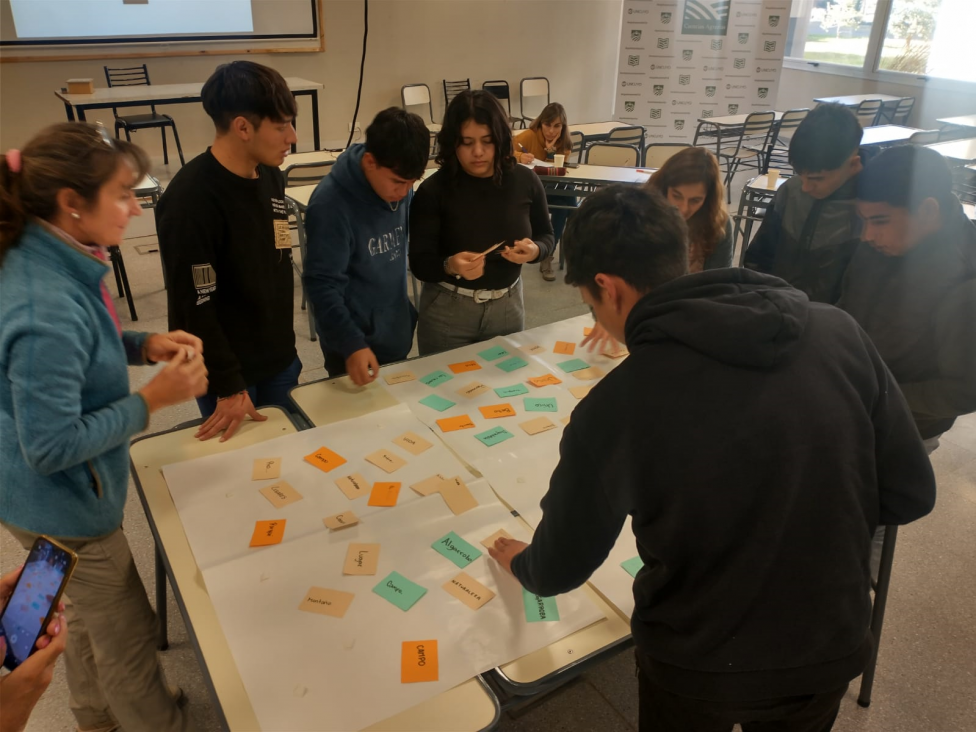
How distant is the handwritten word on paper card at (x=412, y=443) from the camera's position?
5.25 feet

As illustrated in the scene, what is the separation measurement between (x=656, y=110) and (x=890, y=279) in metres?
6.16

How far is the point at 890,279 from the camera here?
5.16 feet

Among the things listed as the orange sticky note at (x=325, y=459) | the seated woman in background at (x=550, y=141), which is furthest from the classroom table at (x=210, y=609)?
the seated woman in background at (x=550, y=141)

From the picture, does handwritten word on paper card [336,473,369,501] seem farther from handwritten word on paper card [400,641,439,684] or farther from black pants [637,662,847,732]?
black pants [637,662,847,732]

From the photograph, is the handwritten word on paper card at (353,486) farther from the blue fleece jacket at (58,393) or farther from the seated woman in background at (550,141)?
the seated woman in background at (550,141)

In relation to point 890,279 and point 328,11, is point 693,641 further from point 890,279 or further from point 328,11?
point 328,11

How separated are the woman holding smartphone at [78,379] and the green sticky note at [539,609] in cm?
73

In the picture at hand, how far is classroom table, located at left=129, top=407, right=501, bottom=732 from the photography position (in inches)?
39.6

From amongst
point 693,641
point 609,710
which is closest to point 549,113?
point 609,710

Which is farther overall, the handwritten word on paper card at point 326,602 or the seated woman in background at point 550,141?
the seated woman in background at point 550,141

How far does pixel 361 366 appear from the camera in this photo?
1.78 m

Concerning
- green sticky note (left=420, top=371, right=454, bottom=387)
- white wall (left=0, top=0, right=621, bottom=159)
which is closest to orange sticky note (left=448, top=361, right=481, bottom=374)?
green sticky note (left=420, top=371, right=454, bottom=387)

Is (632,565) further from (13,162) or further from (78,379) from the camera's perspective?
(13,162)

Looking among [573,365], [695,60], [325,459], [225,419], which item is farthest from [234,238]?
[695,60]
